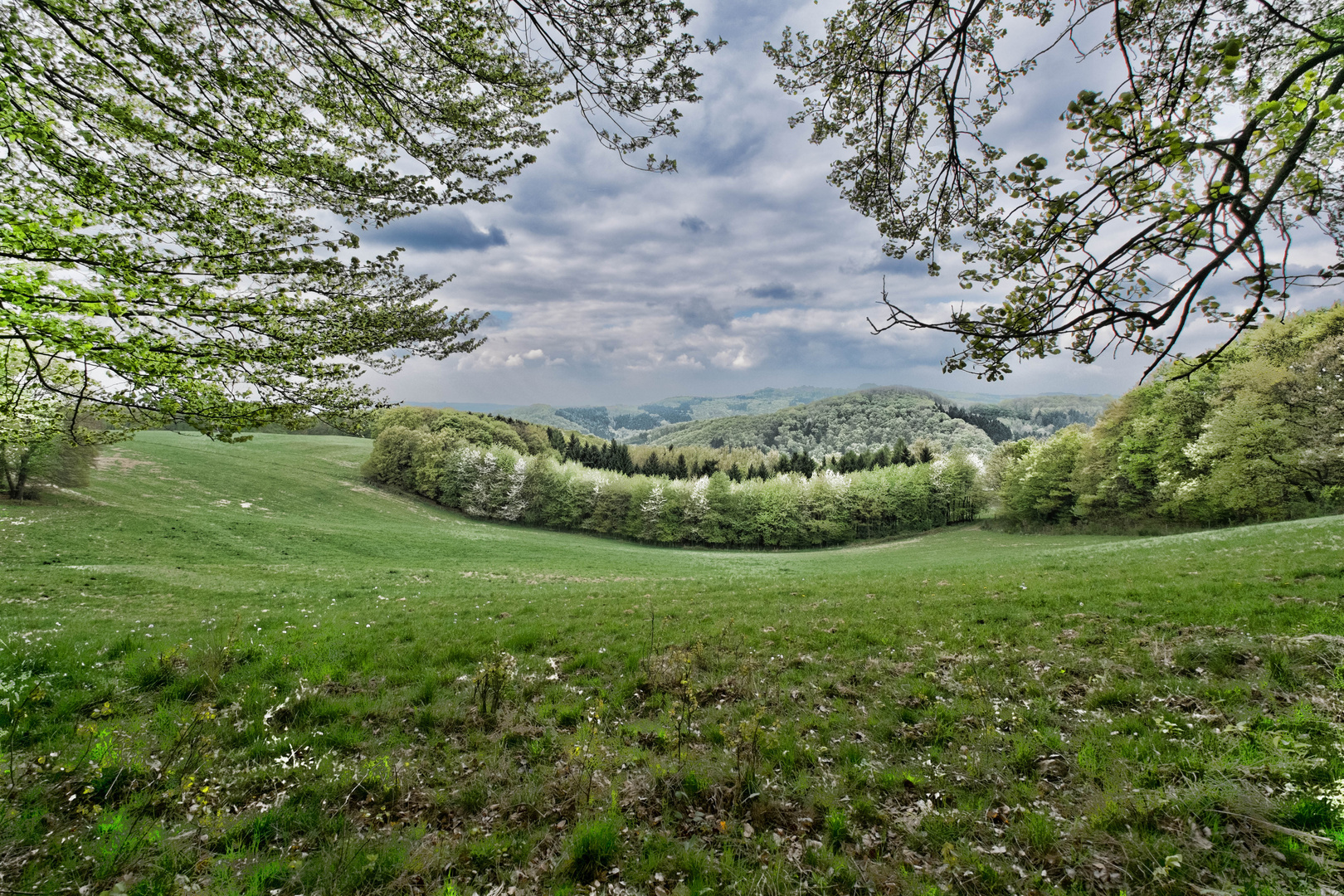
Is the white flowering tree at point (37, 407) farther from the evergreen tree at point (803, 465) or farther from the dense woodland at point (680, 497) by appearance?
the evergreen tree at point (803, 465)

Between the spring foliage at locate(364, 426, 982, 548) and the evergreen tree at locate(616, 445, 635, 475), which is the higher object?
the evergreen tree at locate(616, 445, 635, 475)

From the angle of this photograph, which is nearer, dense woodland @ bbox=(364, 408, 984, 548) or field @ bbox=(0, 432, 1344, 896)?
field @ bbox=(0, 432, 1344, 896)

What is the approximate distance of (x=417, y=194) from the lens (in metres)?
7.83

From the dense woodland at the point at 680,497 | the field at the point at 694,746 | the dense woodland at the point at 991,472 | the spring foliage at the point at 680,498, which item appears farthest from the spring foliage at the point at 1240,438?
the field at the point at 694,746

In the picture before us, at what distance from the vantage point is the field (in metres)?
3.56

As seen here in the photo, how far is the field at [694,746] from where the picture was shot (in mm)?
3557

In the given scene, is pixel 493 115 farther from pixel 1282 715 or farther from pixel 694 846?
pixel 1282 715

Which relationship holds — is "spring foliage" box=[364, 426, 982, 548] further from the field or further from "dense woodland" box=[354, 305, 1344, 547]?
the field

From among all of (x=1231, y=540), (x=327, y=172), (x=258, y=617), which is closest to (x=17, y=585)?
(x=258, y=617)

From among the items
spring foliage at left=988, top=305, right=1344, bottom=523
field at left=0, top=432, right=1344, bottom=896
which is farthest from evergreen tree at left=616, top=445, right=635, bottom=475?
field at left=0, top=432, right=1344, bottom=896

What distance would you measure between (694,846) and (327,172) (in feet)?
31.5

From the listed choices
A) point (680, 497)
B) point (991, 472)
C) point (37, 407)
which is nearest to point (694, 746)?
point (37, 407)

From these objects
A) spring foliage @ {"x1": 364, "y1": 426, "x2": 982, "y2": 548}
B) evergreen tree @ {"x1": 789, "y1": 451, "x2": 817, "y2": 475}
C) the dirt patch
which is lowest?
spring foliage @ {"x1": 364, "y1": 426, "x2": 982, "y2": 548}

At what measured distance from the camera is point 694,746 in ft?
18.6
